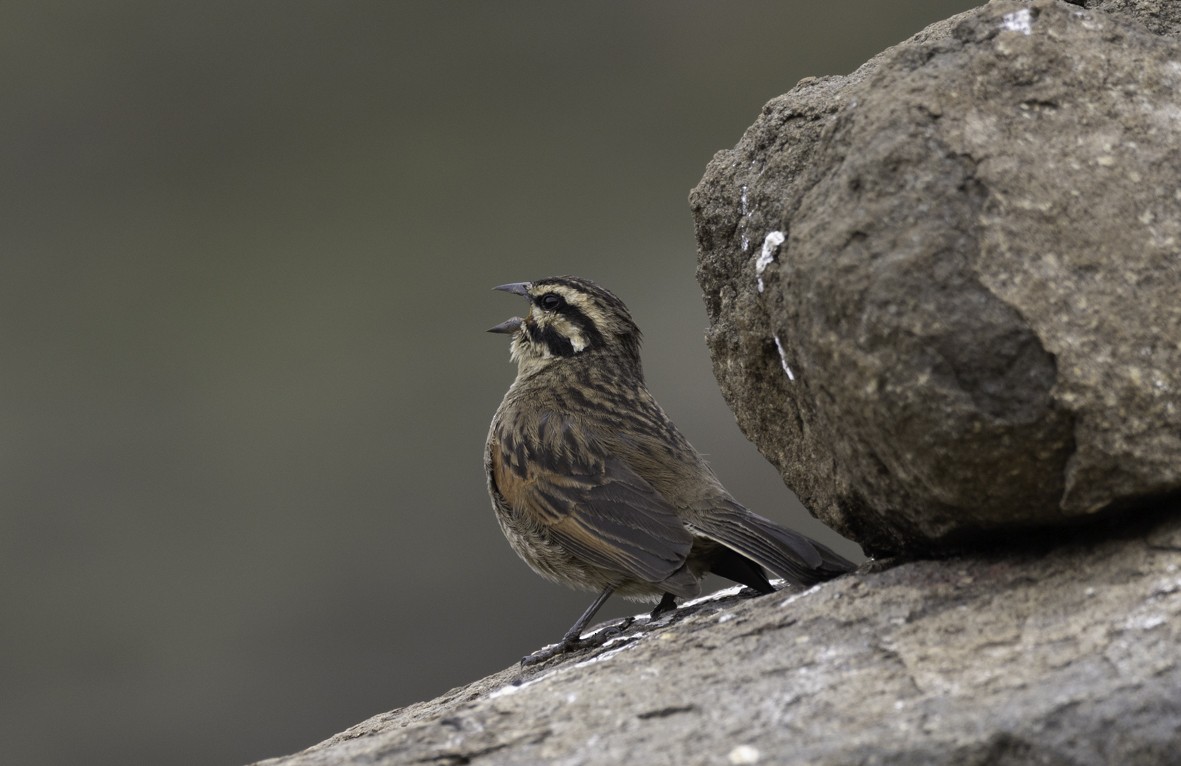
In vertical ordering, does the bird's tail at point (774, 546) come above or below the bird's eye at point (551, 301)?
below

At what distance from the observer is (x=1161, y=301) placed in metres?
4.01

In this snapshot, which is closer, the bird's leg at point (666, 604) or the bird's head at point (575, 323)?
the bird's leg at point (666, 604)

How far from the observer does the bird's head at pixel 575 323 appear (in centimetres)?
758

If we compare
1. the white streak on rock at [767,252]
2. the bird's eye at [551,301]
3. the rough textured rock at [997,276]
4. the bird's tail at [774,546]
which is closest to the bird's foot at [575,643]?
the bird's tail at [774,546]

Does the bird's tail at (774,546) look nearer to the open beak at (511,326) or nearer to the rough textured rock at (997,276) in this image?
the rough textured rock at (997,276)

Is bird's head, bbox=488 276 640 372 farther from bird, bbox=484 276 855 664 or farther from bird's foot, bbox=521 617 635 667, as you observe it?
bird's foot, bbox=521 617 635 667

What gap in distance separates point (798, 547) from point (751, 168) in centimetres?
146

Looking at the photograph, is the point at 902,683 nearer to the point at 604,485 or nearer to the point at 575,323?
the point at 604,485

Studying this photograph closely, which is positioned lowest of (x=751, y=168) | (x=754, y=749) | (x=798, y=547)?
(x=754, y=749)

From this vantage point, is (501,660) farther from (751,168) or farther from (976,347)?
(976,347)

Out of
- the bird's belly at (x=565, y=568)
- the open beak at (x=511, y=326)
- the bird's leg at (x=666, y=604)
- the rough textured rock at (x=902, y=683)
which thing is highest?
Result: the open beak at (x=511, y=326)

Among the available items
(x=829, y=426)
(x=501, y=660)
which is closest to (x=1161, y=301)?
(x=829, y=426)

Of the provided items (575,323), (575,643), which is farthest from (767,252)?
(575,323)

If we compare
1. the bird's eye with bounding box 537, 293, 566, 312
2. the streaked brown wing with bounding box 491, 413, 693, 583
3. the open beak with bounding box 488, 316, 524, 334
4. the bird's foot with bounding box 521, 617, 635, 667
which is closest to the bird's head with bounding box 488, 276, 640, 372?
the bird's eye with bounding box 537, 293, 566, 312
